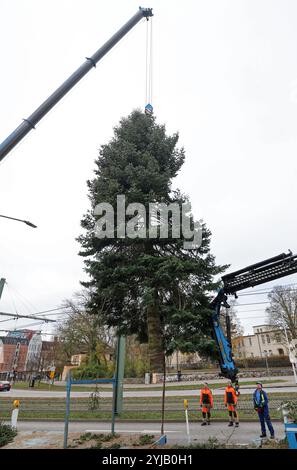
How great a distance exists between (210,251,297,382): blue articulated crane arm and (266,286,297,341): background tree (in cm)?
3083

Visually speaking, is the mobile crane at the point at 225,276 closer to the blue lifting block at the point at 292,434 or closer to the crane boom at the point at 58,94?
the crane boom at the point at 58,94

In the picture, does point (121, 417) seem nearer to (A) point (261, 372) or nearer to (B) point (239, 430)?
(B) point (239, 430)

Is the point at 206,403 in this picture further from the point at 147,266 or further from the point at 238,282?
the point at 147,266

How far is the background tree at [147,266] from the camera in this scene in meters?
13.2

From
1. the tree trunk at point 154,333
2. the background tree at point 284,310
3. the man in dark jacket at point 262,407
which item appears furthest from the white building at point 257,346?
the man in dark jacket at point 262,407

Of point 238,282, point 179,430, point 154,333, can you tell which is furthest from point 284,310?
point 179,430

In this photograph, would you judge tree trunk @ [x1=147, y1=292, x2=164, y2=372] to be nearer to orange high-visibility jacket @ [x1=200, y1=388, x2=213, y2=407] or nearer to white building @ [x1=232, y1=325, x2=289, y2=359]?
orange high-visibility jacket @ [x1=200, y1=388, x2=213, y2=407]

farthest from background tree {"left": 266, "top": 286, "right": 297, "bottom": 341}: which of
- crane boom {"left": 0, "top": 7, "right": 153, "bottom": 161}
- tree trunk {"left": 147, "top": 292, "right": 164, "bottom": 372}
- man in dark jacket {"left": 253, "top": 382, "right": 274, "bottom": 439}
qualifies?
crane boom {"left": 0, "top": 7, "right": 153, "bottom": 161}

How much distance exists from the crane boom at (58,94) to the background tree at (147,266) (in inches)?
259

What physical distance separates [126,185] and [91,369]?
86.2 feet

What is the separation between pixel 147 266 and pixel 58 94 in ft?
27.8
